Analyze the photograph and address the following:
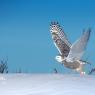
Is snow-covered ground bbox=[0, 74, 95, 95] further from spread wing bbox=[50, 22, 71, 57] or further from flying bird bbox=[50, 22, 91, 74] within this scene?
spread wing bbox=[50, 22, 71, 57]

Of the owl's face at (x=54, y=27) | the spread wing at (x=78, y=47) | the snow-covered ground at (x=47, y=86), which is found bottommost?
the snow-covered ground at (x=47, y=86)

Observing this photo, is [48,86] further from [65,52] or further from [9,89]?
[65,52]

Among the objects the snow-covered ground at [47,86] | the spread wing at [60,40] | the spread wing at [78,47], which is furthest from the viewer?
the spread wing at [60,40]

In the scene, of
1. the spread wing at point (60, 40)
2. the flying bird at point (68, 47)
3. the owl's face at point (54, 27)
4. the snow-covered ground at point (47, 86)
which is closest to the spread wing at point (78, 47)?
the flying bird at point (68, 47)

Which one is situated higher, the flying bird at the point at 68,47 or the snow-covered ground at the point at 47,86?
the flying bird at the point at 68,47

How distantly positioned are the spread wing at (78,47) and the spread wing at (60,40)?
212mm

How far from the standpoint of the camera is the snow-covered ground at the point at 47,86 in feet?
1.65

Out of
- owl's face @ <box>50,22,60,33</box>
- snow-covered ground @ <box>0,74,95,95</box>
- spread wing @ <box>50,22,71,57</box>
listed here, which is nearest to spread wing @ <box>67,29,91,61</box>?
spread wing @ <box>50,22,71,57</box>

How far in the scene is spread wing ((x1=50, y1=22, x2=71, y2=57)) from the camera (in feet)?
16.9

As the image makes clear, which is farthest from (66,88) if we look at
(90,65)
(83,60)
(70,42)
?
(70,42)

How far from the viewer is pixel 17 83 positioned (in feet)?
1.93

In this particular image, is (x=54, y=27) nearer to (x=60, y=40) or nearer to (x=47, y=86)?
(x=60, y=40)

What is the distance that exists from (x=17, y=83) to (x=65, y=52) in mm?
4730

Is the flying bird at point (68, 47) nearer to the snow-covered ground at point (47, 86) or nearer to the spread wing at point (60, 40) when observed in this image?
the spread wing at point (60, 40)
